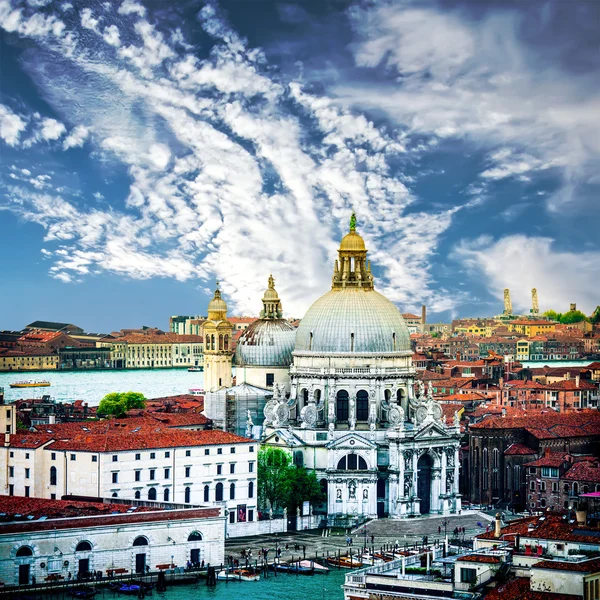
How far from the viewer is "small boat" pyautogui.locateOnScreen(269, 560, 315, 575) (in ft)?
113

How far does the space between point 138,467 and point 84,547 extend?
5751 mm

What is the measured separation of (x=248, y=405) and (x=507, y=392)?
22268 mm

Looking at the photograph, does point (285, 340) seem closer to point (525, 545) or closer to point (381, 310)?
point (381, 310)

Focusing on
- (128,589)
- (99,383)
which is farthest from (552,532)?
(99,383)

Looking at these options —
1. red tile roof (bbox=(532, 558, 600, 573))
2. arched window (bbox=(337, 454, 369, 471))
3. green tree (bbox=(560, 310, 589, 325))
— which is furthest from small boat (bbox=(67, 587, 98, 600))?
green tree (bbox=(560, 310, 589, 325))

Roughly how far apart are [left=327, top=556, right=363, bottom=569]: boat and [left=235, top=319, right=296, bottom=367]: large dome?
12.2m

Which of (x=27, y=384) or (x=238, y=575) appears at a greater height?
(x=27, y=384)

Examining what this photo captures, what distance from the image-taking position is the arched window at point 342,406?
146 ft

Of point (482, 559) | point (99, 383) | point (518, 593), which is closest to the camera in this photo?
point (518, 593)

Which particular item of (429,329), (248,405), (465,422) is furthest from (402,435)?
(429,329)

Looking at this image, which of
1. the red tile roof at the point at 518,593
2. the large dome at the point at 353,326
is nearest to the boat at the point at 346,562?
the large dome at the point at 353,326

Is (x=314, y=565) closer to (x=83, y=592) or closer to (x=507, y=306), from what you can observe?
(x=83, y=592)

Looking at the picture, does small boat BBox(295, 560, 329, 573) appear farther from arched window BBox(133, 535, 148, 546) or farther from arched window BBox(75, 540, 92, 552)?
arched window BBox(75, 540, 92, 552)

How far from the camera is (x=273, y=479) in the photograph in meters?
41.7
